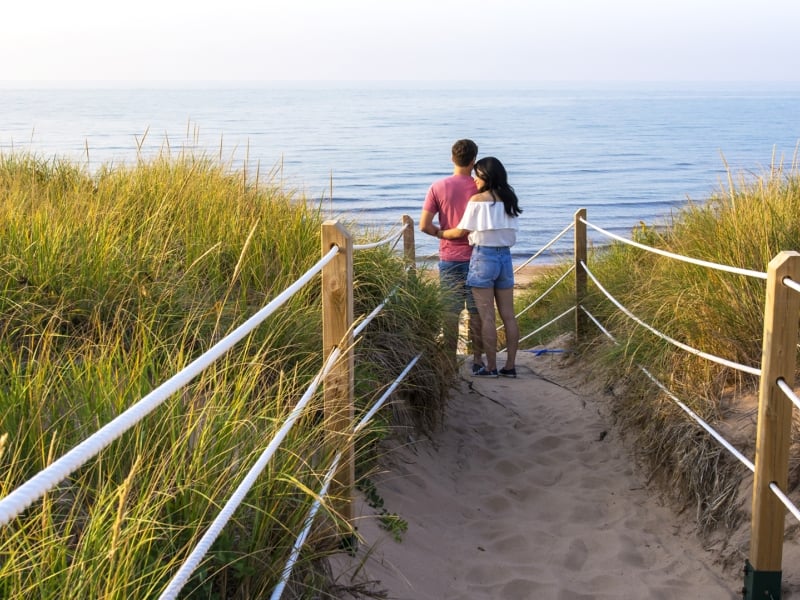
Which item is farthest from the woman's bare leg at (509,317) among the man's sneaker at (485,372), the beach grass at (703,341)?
the beach grass at (703,341)

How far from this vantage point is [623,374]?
6.15 metres

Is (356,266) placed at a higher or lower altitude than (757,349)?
higher

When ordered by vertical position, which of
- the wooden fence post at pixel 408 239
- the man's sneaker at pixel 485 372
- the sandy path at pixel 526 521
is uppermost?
the wooden fence post at pixel 408 239

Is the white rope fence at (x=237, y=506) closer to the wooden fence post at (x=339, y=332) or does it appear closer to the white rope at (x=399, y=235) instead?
the wooden fence post at (x=339, y=332)

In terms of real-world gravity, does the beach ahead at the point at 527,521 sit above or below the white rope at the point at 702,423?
below

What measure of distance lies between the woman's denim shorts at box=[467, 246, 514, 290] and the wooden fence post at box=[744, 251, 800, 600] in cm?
379

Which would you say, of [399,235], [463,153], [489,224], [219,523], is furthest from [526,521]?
[463,153]

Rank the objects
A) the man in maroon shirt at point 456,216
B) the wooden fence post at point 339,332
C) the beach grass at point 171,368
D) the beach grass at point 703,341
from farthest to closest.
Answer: the man in maroon shirt at point 456,216 → the beach grass at point 703,341 → the wooden fence post at point 339,332 → the beach grass at point 171,368

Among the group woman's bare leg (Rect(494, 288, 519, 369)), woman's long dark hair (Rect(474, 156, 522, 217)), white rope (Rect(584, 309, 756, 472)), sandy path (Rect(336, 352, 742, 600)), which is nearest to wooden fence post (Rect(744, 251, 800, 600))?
white rope (Rect(584, 309, 756, 472))

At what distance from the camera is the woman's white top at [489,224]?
23.1 feet

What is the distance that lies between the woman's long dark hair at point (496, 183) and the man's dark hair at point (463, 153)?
437 millimetres

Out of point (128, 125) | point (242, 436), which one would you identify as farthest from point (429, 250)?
point (128, 125)

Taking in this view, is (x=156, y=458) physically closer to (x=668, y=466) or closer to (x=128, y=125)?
(x=668, y=466)

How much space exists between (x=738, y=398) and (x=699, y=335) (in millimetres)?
423
